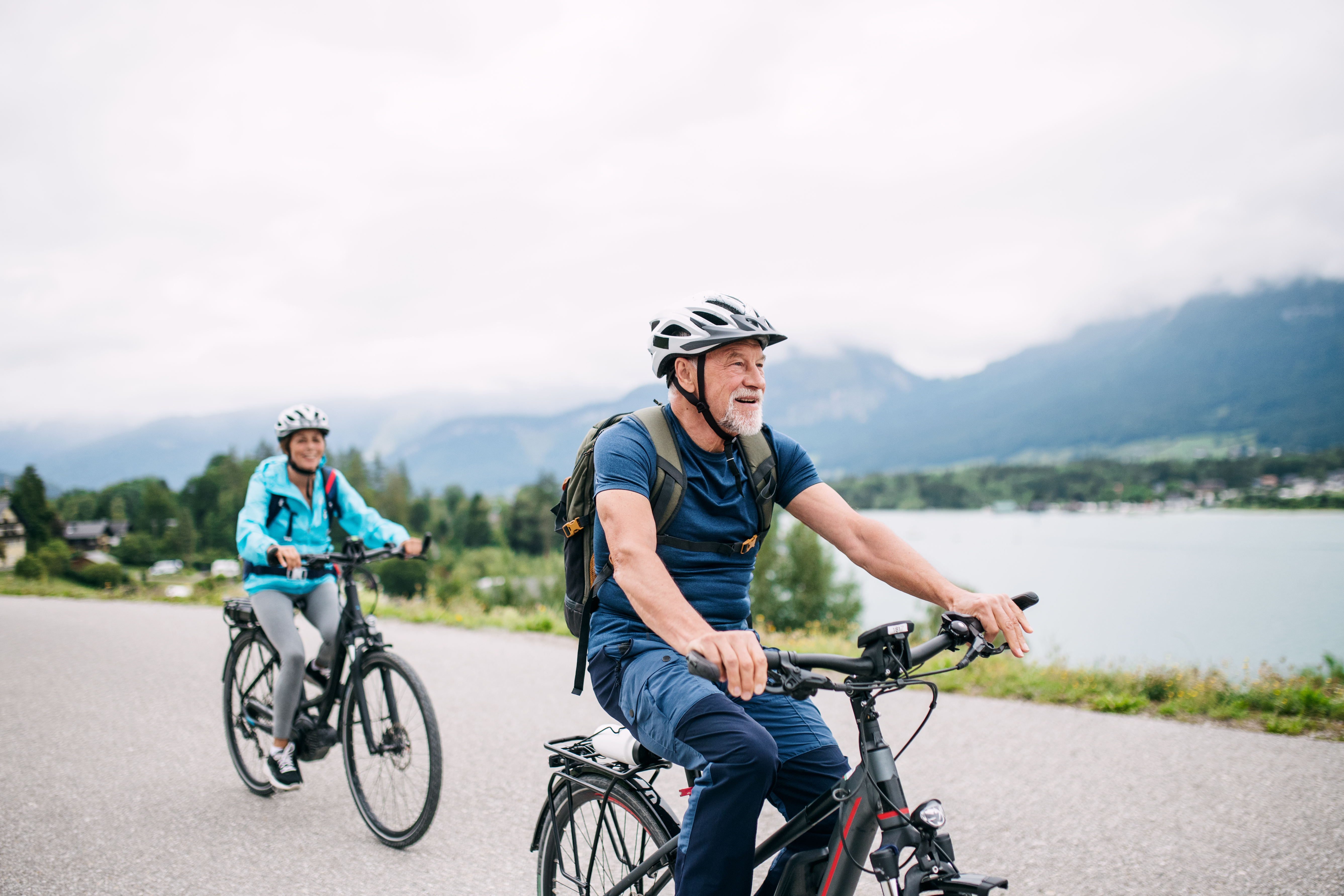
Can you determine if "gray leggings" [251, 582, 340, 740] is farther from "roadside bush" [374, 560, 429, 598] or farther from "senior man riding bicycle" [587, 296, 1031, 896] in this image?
"roadside bush" [374, 560, 429, 598]

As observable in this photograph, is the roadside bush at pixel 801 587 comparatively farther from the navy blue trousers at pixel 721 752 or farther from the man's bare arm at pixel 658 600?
the man's bare arm at pixel 658 600

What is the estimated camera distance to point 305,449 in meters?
4.64

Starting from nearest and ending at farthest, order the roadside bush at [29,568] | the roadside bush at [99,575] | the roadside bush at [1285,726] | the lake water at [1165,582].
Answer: the roadside bush at [1285,726]
the roadside bush at [29,568]
the roadside bush at [99,575]
the lake water at [1165,582]

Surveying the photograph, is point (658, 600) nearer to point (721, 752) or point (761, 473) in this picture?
point (721, 752)

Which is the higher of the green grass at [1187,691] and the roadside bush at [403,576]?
the green grass at [1187,691]

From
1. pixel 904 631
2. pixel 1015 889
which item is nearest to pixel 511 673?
pixel 1015 889

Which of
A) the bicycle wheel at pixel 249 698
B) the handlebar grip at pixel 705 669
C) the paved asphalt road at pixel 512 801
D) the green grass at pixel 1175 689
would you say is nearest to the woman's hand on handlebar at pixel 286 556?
the bicycle wheel at pixel 249 698

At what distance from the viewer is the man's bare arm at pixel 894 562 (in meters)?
2.11

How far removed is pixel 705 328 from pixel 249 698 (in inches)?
154

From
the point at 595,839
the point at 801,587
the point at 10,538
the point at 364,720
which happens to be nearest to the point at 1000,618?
the point at 595,839

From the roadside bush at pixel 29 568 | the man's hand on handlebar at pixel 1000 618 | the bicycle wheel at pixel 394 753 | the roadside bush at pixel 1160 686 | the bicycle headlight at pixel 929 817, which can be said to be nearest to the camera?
the bicycle headlight at pixel 929 817

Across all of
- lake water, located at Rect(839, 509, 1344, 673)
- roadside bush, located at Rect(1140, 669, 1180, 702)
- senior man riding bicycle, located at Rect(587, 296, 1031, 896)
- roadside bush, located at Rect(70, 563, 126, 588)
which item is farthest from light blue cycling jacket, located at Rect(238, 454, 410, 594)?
roadside bush, located at Rect(70, 563, 126, 588)

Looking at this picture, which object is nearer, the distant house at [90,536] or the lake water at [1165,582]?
the lake water at [1165,582]

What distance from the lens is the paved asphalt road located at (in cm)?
357
